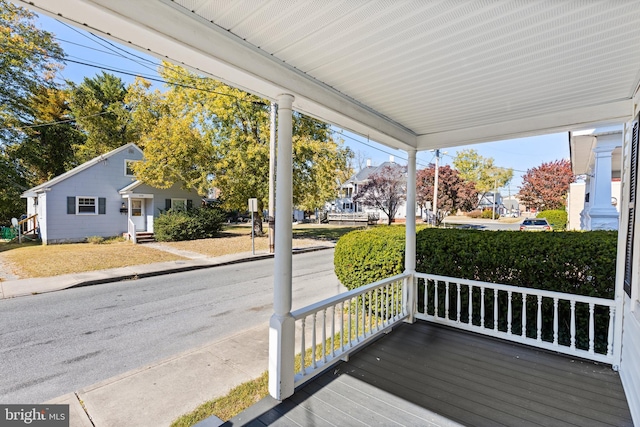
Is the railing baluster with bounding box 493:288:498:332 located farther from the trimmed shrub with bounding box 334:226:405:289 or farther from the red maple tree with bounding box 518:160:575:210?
the red maple tree with bounding box 518:160:575:210

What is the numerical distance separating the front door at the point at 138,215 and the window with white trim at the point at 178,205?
4.47 ft

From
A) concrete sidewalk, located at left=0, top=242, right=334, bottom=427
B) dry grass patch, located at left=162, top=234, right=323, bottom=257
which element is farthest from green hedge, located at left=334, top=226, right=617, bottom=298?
dry grass patch, located at left=162, top=234, right=323, bottom=257

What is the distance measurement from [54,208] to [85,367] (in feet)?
40.2

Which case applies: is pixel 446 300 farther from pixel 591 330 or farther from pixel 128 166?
pixel 128 166

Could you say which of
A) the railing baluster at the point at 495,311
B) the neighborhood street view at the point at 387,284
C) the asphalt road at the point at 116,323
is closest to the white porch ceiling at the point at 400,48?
the neighborhood street view at the point at 387,284

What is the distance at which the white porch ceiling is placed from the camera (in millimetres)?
1472

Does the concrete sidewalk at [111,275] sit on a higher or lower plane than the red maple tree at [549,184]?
lower

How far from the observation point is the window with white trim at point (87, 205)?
42.3 feet

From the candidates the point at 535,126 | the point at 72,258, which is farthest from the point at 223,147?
the point at 535,126

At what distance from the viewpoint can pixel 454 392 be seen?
2449 mm

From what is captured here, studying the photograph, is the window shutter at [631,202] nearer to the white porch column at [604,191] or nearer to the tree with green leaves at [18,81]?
the white porch column at [604,191]

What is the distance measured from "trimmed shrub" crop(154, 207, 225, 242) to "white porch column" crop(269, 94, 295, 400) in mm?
12994

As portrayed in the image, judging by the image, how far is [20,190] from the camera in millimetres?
15648

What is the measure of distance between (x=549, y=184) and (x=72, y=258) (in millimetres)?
33019
